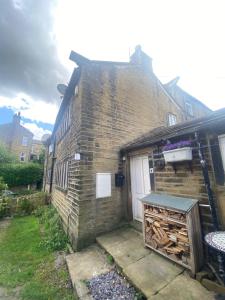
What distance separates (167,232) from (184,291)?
3.60ft

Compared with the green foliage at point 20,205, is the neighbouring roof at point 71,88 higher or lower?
higher

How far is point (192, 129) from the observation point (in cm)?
361

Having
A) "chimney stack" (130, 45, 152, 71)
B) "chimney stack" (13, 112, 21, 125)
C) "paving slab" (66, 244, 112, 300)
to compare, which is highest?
"chimney stack" (13, 112, 21, 125)

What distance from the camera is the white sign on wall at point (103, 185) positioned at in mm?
5540

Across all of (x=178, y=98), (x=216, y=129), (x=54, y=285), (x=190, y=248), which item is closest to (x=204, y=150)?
(x=216, y=129)

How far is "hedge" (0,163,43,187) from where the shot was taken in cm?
1998

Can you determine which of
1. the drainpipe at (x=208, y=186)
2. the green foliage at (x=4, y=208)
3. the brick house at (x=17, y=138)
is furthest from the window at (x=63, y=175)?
the brick house at (x=17, y=138)

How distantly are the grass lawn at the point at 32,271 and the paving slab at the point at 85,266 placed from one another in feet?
0.78

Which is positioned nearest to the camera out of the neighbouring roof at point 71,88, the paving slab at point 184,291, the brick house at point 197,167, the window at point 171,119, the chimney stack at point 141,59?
the paving slab at point 184,291

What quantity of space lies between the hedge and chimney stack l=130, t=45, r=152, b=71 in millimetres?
19842

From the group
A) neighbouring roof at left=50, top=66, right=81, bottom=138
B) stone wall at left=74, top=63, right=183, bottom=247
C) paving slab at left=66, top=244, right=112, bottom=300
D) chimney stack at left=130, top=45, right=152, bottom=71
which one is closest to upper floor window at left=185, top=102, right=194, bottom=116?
chimney stack at left=130, top=45, right=152, bottom=71

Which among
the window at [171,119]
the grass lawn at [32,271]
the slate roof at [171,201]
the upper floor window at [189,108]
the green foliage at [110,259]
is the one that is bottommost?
the grass lawn at [32,271]

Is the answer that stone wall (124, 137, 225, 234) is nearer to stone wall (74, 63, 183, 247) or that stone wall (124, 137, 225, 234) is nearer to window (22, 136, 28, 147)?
stone wall (74, 63, 183, 247)

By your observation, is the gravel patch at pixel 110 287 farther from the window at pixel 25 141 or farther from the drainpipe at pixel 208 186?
the window at pixel 25 141
